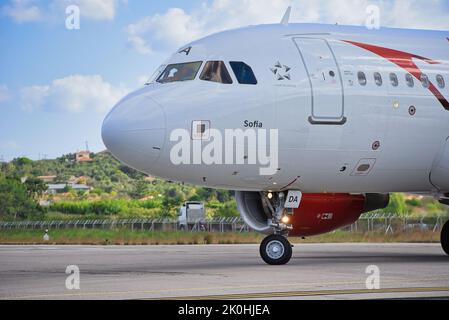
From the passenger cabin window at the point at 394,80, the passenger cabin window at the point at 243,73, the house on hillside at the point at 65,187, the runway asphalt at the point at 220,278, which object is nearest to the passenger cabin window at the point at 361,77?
the passenger cabin window at the point at 394,80

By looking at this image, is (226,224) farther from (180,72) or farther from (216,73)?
(216,73)

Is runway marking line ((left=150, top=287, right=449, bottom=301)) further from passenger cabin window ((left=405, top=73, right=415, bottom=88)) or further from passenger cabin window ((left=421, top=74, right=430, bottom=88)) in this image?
passenger cabin window ((left=421, top=74, right=430, bottom=88))

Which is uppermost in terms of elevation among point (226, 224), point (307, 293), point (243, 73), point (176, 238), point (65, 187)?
point (243, 73)

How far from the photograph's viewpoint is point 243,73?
21.3 metres

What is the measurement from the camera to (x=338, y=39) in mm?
22578

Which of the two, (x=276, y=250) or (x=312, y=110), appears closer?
(x=312, y=110)

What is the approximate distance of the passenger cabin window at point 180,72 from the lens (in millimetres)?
21219

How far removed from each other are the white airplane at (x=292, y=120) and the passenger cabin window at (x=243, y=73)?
0.02 m

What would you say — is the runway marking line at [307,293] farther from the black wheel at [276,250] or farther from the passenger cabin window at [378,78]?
the passenger cabin window at [378,78]

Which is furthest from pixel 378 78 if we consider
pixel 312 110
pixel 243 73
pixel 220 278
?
pixel 220 278

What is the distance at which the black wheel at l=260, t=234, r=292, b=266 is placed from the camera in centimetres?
2188

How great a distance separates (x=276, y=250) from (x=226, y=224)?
3172cm

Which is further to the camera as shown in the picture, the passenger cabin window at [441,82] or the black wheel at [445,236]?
the black wheel at [445,236]
